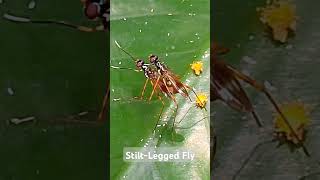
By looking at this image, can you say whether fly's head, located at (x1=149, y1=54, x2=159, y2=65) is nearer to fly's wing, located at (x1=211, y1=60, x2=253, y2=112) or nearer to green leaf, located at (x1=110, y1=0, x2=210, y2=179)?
green leaf, located at (x1=110, y1=0, x2=210, y2=179)

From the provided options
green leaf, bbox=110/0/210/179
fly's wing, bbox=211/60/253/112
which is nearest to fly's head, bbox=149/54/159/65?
green leaf, bbox=110/0/210/179

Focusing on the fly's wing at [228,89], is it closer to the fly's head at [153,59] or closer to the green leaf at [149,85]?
the green leaf at [149,85]

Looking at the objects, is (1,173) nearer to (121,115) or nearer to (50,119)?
(50,119)

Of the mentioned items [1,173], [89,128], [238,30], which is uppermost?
[238,30]

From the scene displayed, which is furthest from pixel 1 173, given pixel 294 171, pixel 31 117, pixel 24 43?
pixel 294 171

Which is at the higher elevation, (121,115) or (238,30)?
(238,30)

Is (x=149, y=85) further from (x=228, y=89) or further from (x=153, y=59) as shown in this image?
(x=228, y=89)
